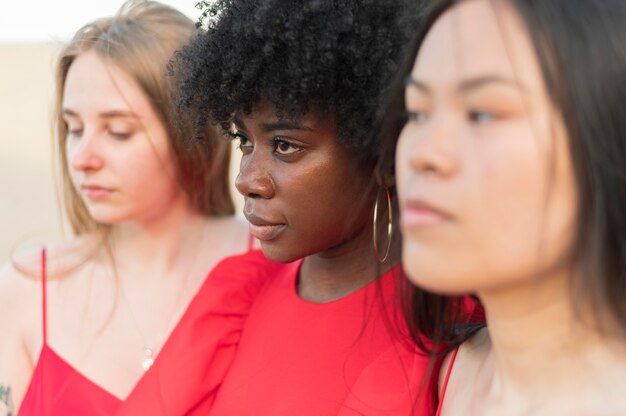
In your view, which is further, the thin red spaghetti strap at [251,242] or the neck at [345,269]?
the thin red spaghetti strap at [251,242]

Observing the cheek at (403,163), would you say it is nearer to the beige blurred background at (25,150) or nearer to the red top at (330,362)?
the red top at (330,362)

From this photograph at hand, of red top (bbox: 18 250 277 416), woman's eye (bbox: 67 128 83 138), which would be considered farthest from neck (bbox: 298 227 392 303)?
woman's eye (bbox: 67 128 83 138)

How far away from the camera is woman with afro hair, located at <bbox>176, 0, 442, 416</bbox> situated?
1.60 metres

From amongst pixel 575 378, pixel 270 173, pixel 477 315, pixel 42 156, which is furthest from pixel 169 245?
pixel 42 156

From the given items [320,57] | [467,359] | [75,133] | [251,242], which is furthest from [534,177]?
[75,133]

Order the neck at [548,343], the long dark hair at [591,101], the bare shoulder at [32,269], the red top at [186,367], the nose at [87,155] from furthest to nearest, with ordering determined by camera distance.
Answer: the bare shoulder at [32,269]
the nose at [87,155]
the red top at [186,367]
the neck at [548,343]
the long dark hair at [591,101]

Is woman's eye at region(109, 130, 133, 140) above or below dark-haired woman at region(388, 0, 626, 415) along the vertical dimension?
above

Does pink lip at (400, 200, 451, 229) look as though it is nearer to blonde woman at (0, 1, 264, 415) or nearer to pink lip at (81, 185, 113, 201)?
blonde woman at (0, 1, 264, 415)

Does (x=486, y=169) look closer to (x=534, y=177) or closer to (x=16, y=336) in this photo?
(x=534, y=177)

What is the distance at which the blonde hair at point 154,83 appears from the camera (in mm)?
2264

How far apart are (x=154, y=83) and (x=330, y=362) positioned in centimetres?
94

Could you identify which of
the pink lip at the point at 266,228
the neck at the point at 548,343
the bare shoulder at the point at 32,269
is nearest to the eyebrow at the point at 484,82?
the neck at the point at 548,343

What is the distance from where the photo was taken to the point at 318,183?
1.69 metres

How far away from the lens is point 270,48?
5.31 feet
